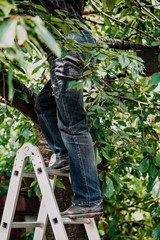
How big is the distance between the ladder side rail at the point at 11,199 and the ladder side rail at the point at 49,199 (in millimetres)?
88

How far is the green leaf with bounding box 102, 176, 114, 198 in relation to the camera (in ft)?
7.11

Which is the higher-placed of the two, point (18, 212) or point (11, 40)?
point (11, 40)

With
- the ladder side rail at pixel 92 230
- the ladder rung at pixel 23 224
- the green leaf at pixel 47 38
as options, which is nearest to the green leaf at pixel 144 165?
the ladder side rail at pixel 92 230

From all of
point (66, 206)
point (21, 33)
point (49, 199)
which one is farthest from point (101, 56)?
point (66, 206)

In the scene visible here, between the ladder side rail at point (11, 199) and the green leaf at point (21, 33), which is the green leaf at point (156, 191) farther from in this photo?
the green leaf at point (21, 33)

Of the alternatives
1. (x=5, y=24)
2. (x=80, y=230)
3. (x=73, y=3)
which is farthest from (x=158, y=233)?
(x=5, y=24)

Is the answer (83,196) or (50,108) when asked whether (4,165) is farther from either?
(83,196)

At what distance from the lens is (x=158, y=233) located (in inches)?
86.5

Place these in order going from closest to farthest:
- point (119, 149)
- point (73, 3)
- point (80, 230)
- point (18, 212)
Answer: point (73, 3) → point (80, 230) → point (119, 149) → point (18, 212)

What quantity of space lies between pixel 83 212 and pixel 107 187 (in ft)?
2.02

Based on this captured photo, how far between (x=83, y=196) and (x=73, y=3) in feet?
3.39

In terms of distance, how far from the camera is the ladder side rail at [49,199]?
1514 millimetres

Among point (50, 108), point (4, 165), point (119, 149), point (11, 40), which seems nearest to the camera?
point (11, 40)

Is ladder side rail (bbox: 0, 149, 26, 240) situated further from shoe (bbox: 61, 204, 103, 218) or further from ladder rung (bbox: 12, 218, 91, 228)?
shoe (bbox: 61, 204, 103, 218)
